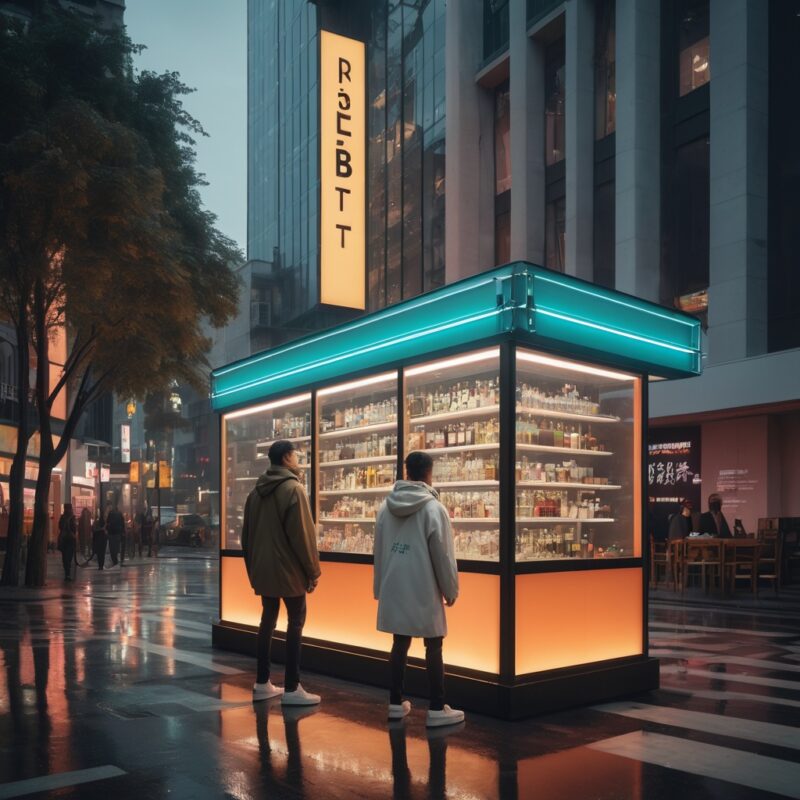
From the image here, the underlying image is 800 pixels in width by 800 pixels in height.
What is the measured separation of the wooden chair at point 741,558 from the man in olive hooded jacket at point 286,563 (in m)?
11.9

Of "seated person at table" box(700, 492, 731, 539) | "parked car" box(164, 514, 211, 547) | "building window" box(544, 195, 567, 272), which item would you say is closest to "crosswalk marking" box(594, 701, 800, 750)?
"seated person at table" box(700, 492, 731, 539)

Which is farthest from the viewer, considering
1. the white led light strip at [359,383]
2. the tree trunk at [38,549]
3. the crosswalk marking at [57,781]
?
the tree trunk at [38,549]

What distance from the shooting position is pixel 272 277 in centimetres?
6456

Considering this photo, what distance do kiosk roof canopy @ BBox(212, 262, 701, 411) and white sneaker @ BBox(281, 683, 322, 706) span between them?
3283 mm

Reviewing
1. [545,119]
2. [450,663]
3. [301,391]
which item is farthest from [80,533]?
[450,663]

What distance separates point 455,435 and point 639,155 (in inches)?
673

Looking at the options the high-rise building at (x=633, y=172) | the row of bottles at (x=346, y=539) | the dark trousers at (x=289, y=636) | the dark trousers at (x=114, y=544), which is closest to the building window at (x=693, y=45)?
the high-rise building at (x=633, y=172)

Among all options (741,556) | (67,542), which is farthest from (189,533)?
(741,556)

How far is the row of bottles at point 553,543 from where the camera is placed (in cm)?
806

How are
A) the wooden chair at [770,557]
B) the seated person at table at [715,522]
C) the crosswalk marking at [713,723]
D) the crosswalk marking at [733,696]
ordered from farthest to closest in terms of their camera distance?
the seated person at table at [715,522] < the wooden chair at [770,557] < the crosswalk marking at [733,696] < the crosswalk marking at [713,723]

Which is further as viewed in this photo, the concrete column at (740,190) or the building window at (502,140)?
the building window at (502,140)

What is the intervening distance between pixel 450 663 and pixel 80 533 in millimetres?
30393

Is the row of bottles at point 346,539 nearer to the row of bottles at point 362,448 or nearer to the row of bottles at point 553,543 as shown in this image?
the row of bottles at point 362,448

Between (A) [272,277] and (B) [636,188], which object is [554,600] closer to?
(B) [636,188]
